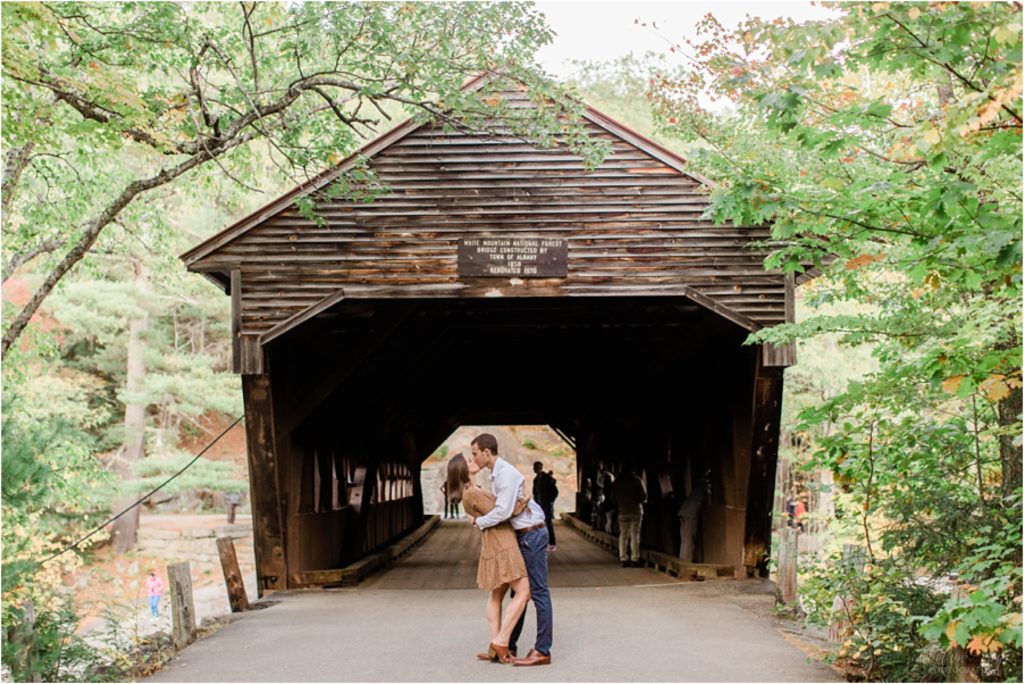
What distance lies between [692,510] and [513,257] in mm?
4722

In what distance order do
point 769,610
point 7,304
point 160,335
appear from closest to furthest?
point 769,610 → point 7,304 → point 160,335

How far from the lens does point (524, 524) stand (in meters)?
6.48

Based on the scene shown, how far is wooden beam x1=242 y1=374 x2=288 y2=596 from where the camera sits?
11.0 m

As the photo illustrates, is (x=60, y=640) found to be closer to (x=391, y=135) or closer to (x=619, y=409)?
(x=391, y=135)

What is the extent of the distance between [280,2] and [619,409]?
28.9 ft

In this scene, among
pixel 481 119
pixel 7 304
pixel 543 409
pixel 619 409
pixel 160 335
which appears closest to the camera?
pixel 481 119

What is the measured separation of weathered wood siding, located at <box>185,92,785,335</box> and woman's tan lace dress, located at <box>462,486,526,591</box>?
438 cm

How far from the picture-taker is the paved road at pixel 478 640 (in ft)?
21.6

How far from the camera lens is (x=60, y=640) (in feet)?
21.5

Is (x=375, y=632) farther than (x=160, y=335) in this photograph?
No

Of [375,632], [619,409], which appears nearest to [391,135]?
[375,632]

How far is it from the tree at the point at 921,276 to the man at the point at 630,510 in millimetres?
7227

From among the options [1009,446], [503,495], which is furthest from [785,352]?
[503,495]

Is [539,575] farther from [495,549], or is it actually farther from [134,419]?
[134,419]
